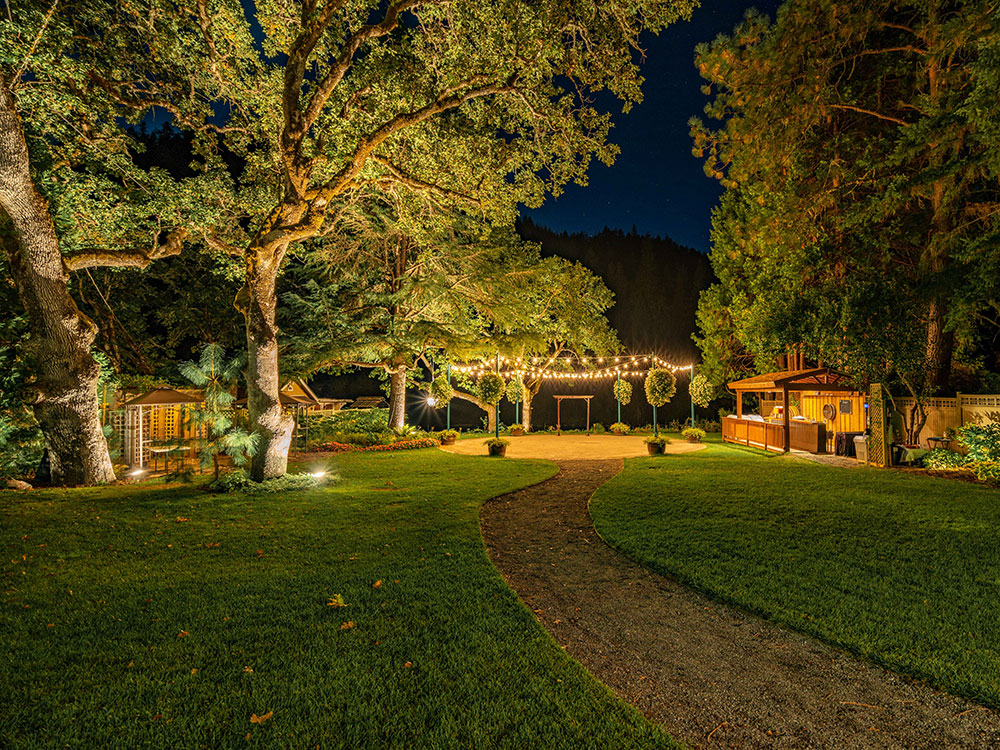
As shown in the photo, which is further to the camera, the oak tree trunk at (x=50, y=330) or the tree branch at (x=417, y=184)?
the tree branch at (x=417, y=184)

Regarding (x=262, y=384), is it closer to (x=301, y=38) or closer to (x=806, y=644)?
(x=301, y=38)

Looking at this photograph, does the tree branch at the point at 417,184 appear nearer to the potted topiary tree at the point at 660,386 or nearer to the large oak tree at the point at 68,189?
the large oak tree at the point at 68,189

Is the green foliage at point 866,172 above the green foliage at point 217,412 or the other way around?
above

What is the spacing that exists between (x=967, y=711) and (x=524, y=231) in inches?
1441

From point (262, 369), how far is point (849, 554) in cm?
961

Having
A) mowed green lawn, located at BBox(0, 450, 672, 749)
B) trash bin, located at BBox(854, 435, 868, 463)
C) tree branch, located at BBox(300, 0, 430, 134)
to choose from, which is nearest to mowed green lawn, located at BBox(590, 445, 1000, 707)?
mowed green lawn, located at BBox(0, 450, 672, 749)

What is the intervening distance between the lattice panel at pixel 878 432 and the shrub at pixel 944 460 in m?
0.76

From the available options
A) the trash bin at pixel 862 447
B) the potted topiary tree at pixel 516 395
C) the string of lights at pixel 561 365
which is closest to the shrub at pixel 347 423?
the string of lights at pixel 561 365

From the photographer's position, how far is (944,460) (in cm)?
1032

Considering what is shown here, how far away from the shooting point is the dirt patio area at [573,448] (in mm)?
13984

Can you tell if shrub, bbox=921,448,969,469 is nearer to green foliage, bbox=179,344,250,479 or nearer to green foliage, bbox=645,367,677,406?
green foliage, bbox=645,367,677,406

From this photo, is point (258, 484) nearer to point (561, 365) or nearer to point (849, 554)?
point (849, 554)

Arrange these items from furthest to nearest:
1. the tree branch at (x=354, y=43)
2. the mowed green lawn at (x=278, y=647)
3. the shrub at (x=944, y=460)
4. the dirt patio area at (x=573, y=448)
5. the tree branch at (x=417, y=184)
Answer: the dirt patio area at (x=573, y=448)
the shrub at (x=944, y=460)
the tree branch at (x=417, y=184)
the tree branch at (x=354, y=43)
the mowed green lawn at (x=278, y=647)

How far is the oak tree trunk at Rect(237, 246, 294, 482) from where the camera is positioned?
902cm
